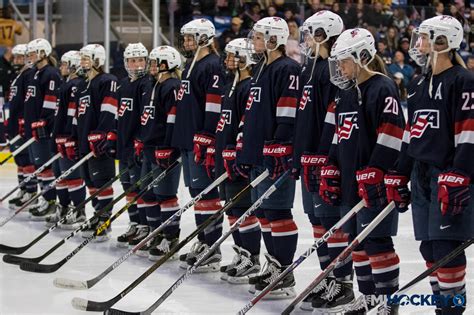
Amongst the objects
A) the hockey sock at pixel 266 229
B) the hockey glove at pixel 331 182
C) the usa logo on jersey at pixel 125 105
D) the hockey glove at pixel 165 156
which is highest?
the hockey glove at pixel 331 182

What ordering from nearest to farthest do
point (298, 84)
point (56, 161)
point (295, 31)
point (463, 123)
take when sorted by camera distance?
point (463, 123), point (298, 84), point (56, 161), point (295, 31)

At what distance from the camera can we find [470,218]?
3615 millimetres

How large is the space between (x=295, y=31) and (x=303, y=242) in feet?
13.4

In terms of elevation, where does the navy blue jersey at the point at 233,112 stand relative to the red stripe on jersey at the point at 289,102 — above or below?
below

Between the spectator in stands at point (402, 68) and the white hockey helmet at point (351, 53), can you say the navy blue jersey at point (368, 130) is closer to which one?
the white hockey helmet at point (351, 53)

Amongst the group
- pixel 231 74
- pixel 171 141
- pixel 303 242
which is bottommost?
pixel 303 242

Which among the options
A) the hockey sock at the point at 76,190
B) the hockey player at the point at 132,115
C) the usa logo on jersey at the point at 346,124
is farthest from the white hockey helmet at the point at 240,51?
the hockey sock at the point at 76,190

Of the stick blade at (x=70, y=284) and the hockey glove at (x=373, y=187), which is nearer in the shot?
the hockey glove at (x=373, y=187)

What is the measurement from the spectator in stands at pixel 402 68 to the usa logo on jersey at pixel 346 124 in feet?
19.8

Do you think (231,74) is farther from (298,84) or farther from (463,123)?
(463,123)

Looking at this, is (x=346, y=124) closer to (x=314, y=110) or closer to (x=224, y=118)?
(x=314, y=110)

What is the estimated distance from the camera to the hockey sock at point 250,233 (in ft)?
17.3

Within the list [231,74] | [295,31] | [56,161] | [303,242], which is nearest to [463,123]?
[231,74]

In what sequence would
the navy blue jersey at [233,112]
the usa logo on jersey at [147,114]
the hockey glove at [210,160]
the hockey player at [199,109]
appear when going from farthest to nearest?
the usa logo on jersey at [147,114] < the hockey player at [199,109] < the hockey glove at [210,160] < the navy blue jersey at [233,112]
